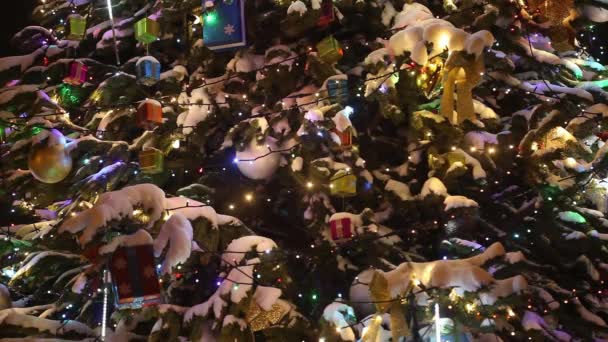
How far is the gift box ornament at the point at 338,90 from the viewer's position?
3814 millimetres

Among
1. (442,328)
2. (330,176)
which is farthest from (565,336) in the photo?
(330,176)

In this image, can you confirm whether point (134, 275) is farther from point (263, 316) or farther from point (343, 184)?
point (343, 184)

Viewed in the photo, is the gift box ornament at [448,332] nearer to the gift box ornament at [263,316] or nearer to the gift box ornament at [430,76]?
the gift box ornament at [263,316]

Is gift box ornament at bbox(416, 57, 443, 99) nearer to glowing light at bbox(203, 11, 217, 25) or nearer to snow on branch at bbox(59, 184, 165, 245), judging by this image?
glowing light at bbox(203, 11, 217, 25)

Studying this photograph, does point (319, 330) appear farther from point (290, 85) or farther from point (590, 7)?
point (590, 7)

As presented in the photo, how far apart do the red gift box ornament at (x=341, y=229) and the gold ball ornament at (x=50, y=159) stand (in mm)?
1878

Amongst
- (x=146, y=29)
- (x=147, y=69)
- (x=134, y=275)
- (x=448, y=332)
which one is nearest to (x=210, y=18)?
(x=146, y=29)

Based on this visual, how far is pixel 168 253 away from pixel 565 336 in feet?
9.67

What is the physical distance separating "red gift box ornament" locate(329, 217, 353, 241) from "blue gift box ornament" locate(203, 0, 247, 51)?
1.40 m

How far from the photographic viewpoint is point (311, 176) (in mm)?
3922

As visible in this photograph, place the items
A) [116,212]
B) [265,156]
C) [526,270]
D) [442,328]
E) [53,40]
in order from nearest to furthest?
[116,212] → [442,328] → [526,270] → [265,156] → [53,40]

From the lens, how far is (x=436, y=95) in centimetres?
451

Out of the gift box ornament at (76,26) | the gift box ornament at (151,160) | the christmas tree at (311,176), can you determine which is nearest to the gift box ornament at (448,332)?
the christmas tree at (311,176)

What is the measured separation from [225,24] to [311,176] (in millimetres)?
1239
